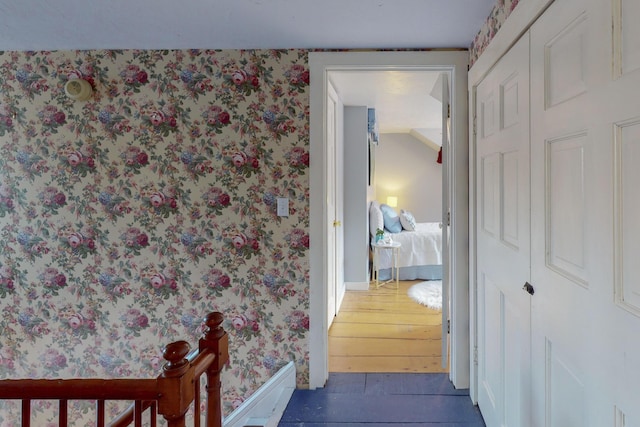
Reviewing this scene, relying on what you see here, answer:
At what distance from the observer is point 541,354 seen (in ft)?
3.83

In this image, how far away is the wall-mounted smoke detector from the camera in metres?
2.07

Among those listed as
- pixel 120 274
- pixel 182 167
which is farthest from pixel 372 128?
pixel 120 274

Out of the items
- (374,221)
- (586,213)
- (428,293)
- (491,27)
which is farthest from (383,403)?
(374,221)

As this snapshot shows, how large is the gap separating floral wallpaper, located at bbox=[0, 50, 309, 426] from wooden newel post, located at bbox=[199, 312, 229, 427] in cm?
84

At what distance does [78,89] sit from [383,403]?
242cm

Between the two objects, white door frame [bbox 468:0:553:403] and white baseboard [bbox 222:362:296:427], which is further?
white baseboard [bbox 222:362:296:427]

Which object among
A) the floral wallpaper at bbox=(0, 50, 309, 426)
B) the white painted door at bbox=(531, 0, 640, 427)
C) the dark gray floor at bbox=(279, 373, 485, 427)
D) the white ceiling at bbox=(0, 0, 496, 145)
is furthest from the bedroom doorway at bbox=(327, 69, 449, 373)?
the white painted door at bbox=(531, 0, 640, 427)

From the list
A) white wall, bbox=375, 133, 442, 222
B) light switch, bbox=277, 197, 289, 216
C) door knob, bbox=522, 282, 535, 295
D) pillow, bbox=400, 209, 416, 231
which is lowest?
door knob, bbox=522, 282, 535, 295

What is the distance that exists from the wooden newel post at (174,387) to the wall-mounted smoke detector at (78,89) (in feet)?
5.77

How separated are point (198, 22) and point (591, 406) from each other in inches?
80.9

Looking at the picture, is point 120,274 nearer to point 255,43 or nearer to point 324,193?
point 324,193

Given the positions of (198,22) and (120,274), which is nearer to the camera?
(198,22)

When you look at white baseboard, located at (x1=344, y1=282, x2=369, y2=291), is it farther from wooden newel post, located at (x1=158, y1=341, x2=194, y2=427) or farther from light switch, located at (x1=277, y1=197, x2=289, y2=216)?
wooden newel post, located at (x1=158, y1=341, x2=194, y2=427)

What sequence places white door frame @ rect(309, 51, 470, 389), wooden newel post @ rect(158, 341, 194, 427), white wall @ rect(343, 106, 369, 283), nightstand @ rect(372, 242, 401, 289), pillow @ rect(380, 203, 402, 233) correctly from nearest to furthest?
wooden newel post @ rect(158, 341, 194, 427) → white door frame @ rect(309, 51, 470, 389) → white wall @ rect(343, 106, 369, 283) → nightstand @ rect(372, 242, 401, 289) → pillow @ rect(380, 203, 402, 233)
